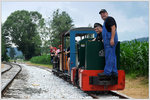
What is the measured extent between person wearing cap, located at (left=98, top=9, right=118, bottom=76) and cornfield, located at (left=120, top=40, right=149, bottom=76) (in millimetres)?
4908

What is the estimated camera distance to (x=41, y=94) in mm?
7738

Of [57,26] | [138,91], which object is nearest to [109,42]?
[138,91]

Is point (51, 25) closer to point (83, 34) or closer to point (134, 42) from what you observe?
point (134, 42)

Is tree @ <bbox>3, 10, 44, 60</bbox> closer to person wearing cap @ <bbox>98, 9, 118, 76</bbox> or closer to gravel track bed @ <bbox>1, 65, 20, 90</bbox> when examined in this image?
gravel track bed @ <bbox>1, 65, 20, 90</bbox>

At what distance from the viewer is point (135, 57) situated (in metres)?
12.8

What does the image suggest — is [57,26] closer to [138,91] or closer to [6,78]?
[6,78]

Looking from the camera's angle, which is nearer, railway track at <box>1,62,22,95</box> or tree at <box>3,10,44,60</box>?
railway track at <box>1,62,22,95</box>

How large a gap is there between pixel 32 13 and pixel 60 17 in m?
24.6

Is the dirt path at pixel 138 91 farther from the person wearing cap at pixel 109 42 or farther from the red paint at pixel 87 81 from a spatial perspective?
the person wearing cap at pixel 109 42

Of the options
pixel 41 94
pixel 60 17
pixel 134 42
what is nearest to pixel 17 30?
pixel 60 17

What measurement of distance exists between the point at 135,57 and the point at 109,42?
6.36 m

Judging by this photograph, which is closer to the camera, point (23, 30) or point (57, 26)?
A: point (57, 26)

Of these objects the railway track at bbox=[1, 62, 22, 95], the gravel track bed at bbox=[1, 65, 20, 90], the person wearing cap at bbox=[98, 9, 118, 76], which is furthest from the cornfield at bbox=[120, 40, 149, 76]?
the gravel track bed at bbox=[1, 65, 20, 90]

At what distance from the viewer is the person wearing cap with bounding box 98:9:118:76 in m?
6.71
